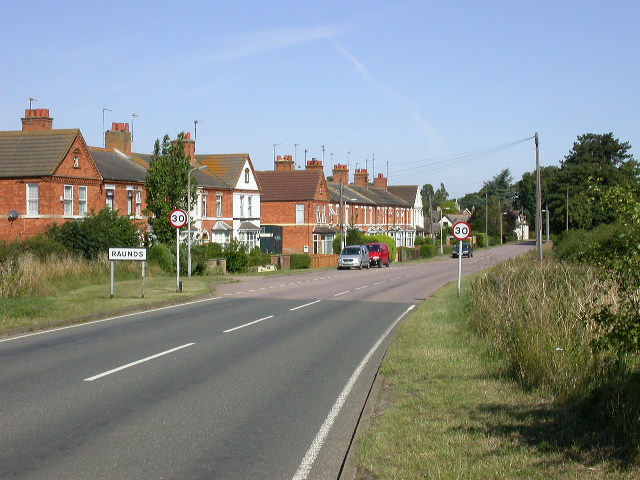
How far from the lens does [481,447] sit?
7234mm

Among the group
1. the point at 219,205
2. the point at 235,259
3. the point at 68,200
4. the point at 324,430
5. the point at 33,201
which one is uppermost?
the point at 219,205

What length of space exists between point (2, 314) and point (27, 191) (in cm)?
2703

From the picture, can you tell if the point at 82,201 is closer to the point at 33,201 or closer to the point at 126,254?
the point at 33,201

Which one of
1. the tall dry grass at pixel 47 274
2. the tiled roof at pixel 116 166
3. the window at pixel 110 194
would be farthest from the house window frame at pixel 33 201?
the tall dry grass at pixel 47 274

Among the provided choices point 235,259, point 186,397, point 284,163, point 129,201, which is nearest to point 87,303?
point 186,397

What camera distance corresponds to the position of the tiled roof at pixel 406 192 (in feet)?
379

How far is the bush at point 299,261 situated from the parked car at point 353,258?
2.43m

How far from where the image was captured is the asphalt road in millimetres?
7211

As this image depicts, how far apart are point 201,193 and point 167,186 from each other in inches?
523

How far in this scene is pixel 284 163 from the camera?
83.6 m

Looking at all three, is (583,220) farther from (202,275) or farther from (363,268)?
(202,275)

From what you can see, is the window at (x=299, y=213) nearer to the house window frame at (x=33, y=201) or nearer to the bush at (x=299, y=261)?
the bush at (x=299, y=261)

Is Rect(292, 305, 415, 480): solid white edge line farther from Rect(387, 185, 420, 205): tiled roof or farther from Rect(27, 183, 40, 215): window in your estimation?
Rect(387, 185, 420, 205): tiled roof

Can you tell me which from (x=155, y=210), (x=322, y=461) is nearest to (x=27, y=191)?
(x=155, y=210)
